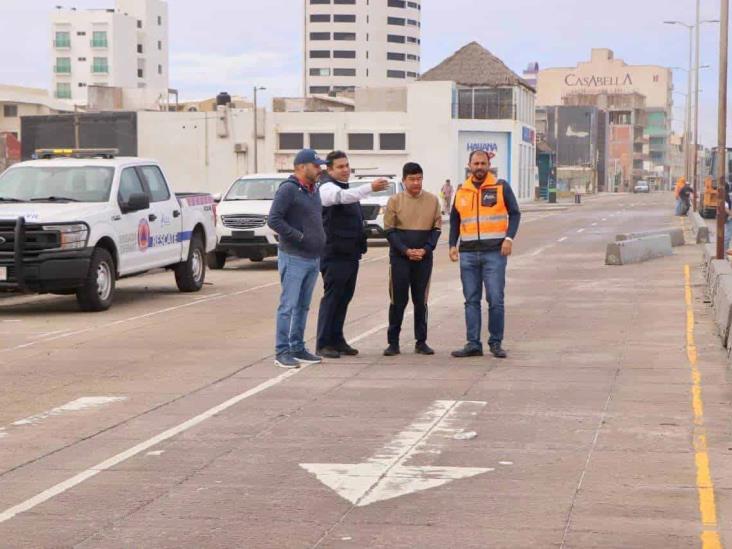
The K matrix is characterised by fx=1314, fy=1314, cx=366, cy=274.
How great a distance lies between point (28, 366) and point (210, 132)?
217ft

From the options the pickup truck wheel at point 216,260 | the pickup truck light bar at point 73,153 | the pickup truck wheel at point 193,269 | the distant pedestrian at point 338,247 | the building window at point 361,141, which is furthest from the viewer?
the building window at point 361,141

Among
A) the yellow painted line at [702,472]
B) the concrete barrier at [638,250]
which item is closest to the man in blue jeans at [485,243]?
the yellow painted line at [702,472]

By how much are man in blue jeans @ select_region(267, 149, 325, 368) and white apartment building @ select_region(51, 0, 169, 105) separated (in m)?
133

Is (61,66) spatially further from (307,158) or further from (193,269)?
(307,158)

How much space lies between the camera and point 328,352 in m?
12.5

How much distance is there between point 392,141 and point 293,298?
65973mm

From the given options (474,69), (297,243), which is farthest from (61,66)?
(297,243)

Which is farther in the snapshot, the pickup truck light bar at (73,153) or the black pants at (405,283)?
the pickup truck light bar at (73,153)

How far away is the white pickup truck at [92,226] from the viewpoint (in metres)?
16.3

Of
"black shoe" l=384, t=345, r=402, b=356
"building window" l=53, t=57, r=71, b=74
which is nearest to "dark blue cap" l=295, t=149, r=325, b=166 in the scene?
"black shoe" l=384, t=345, r=402, b=356

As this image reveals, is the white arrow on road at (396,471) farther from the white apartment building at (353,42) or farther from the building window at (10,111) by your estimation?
the white apartment building at (353,42)

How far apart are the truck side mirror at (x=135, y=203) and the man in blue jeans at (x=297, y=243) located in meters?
6.25

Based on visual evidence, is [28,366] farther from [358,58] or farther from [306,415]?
[358,58]

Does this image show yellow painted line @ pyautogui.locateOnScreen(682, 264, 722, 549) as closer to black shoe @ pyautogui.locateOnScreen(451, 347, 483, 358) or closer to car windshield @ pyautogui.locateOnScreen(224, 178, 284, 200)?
black shoe @ pyautogui.locateOnScreen(451, 347, 483, 358)
